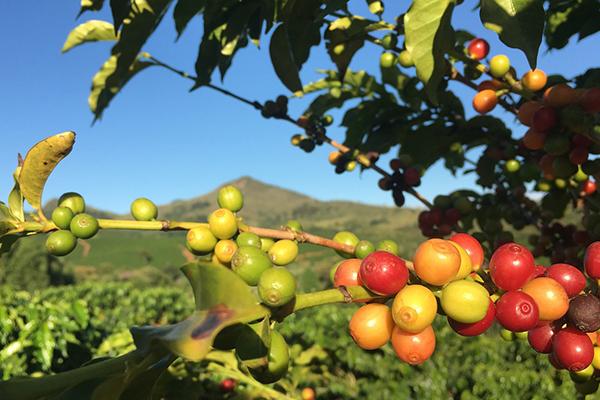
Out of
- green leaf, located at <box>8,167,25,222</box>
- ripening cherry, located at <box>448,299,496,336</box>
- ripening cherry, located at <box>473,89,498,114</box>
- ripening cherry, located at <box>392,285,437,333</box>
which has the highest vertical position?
ripening cherry, located at <box>473,89,498,114</box>

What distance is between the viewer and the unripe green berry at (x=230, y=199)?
1.45m

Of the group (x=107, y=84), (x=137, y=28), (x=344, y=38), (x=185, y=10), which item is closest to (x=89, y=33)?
(x=107, y=84)

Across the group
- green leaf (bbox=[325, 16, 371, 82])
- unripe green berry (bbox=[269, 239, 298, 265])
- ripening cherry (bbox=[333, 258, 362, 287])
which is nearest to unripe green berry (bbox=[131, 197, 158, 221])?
unripe green berry (bbox=[269, 239, 298, 265])

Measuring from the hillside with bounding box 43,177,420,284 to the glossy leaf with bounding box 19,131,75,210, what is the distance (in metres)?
3.83

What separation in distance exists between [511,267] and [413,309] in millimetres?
253

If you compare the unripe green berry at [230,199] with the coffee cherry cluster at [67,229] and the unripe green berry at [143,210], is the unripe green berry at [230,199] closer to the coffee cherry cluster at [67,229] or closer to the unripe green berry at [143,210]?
the unripe green berry at [143,210]

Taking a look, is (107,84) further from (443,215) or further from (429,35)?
(443,215)

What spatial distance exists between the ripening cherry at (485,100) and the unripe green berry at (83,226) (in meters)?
1.51

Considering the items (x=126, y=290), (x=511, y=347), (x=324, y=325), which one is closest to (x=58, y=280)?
(x=126, y=290)

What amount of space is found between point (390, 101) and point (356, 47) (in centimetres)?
85

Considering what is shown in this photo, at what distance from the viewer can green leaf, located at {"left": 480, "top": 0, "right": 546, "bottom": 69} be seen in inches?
49.9

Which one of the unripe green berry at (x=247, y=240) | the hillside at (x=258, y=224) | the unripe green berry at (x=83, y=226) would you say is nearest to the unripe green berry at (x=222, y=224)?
the unripe green berry at (x=247, y=240)

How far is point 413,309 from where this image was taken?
2.93ft

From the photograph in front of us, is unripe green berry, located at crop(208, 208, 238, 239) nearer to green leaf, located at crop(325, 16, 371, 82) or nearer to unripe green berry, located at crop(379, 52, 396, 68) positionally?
green leaf, located at crop(325, 16, 371, 82)
